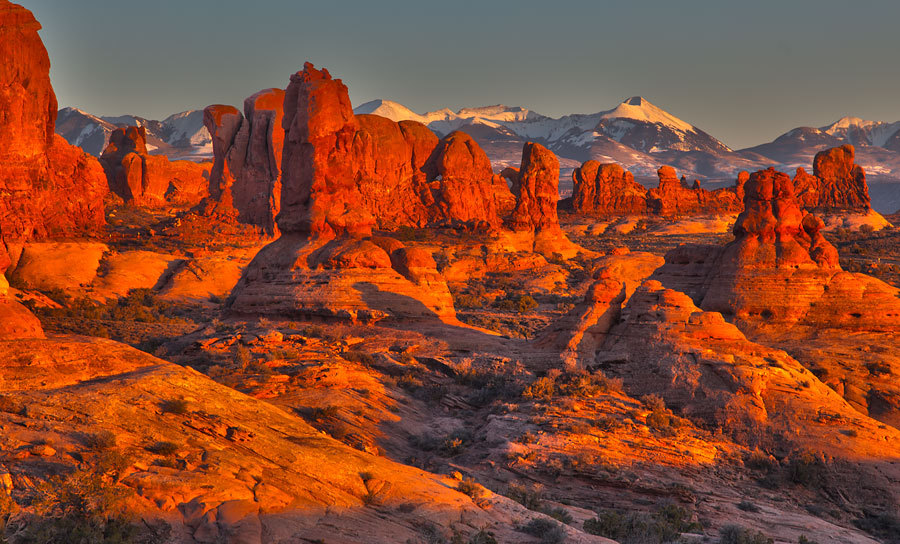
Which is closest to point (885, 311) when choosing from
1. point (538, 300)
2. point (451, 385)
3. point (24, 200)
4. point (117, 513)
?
point (451, 385)

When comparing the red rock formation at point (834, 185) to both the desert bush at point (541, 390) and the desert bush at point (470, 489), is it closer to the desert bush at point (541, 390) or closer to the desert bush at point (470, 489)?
the desert bush at point (541, 390)

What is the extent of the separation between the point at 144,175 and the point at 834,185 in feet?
276

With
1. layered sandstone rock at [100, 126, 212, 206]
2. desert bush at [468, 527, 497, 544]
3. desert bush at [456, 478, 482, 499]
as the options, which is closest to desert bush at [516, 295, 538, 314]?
desert bush at [456, 478, 482, 499]

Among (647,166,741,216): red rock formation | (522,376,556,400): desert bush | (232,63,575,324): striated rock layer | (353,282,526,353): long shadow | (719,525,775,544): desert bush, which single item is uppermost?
(647,166,741,216): red rock formation

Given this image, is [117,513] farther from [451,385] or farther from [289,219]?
[289,219]

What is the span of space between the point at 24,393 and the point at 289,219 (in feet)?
64.9

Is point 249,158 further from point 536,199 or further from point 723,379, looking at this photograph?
point 723,379

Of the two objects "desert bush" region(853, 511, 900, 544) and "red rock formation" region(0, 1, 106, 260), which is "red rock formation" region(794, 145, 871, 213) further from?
"desert bush" region(853, 511, 900, 544)

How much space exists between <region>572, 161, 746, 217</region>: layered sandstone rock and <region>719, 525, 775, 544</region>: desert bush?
8864 centimetres

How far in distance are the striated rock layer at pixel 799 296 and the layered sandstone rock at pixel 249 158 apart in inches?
1988

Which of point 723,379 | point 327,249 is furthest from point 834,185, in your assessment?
point 723,379

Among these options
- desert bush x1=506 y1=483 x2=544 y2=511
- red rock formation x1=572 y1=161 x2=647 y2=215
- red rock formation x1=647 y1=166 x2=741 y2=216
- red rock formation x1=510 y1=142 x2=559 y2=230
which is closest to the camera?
desert bush x1=506 y1=483 x2=544 y2=511

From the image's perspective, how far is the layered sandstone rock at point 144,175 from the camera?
8738 cm

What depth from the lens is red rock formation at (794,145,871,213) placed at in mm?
86438
